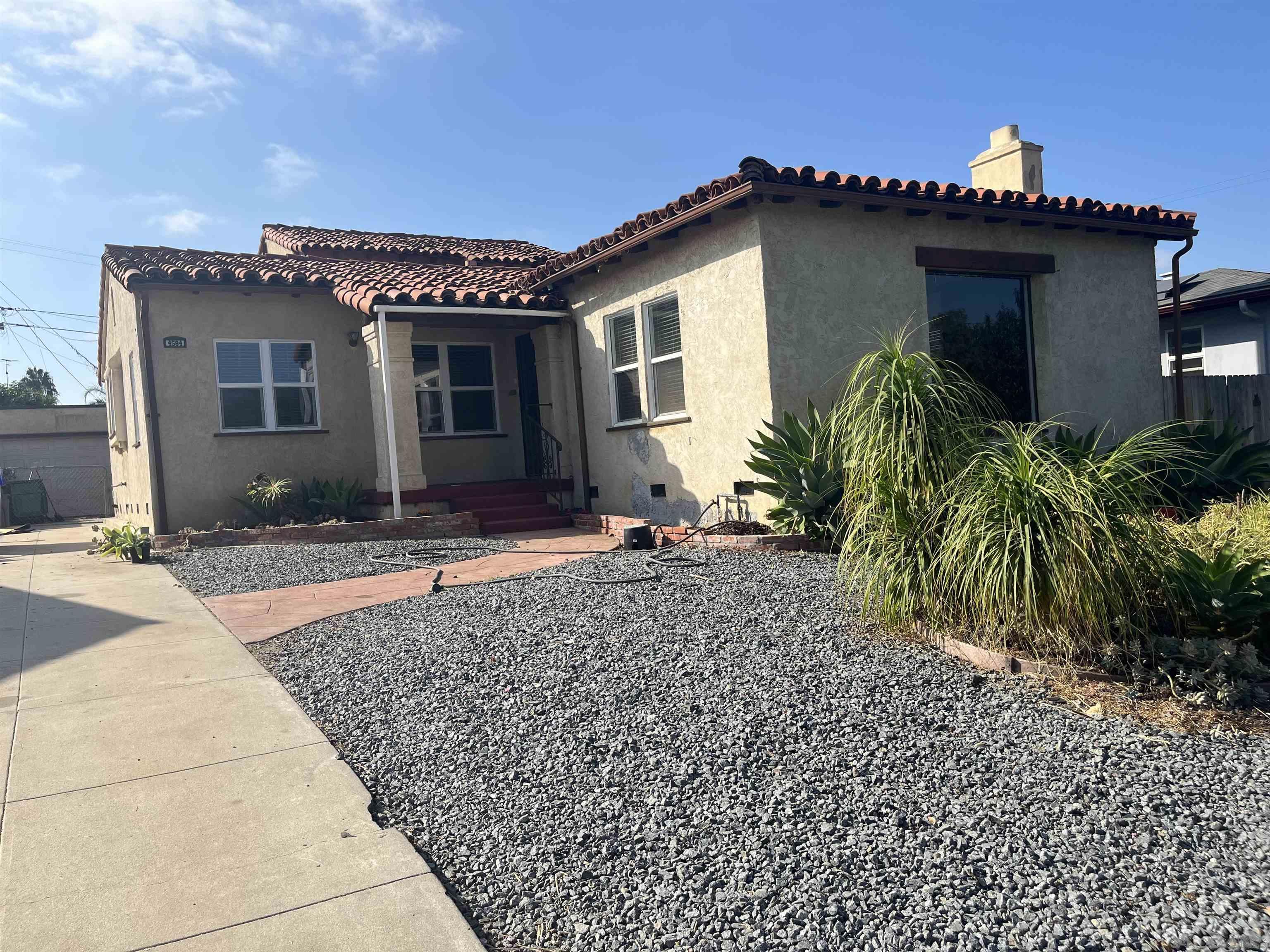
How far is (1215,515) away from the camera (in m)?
6.13

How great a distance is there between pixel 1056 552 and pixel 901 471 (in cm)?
117

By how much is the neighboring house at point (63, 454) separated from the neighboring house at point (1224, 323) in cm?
2815

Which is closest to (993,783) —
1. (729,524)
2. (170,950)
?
(170,950)

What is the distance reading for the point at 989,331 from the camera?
424 inches

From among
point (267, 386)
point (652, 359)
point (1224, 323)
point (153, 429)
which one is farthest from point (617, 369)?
point (1224, 323)

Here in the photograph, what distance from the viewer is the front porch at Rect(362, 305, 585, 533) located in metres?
12.0

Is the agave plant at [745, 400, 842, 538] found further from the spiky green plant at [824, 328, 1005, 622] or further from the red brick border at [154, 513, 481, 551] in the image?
the red brick border at [154, 513, 481, 551]

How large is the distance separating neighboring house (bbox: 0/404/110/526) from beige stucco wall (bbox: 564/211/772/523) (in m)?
20.4

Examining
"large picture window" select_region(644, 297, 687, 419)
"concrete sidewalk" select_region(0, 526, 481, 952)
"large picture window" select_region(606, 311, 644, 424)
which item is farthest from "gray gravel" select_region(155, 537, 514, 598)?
"concrete sidewalk" select_region(0, 526, 481, 952)

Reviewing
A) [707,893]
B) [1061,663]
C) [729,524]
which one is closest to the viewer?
[707,893]

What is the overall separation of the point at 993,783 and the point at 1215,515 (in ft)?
12.9

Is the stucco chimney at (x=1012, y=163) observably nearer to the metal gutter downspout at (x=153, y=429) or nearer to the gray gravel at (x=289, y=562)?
the gray gravel at (x=289, y=562)

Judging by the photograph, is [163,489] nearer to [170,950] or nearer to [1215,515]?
[170,950]

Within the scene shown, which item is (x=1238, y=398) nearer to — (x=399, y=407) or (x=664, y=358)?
(x=664, y=358)
